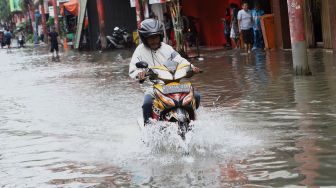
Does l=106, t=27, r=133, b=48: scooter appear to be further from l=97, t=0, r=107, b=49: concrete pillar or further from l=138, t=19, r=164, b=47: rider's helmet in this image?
l=138, t=19, r=164, b=47: rider's helmet

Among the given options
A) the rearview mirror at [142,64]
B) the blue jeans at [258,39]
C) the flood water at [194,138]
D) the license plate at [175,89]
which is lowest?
the flood water at [194,138]

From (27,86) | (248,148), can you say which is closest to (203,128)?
(248,148)

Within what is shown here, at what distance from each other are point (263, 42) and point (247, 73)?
7.70m

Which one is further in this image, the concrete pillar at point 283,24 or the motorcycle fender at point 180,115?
the concrete pillar at point 283,24

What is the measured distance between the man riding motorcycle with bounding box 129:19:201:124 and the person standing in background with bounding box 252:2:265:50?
14592 millimetres

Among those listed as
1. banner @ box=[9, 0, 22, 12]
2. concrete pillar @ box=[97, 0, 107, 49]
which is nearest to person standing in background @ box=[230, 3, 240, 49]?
concrete pillar @ box=[97, 0, 107, 49]

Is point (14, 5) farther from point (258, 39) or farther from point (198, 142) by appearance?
point (198, 142)

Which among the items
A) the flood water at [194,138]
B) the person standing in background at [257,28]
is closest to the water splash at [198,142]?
the flood water at [194,138]

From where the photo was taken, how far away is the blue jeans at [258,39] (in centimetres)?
2226

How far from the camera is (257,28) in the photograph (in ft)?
72.2

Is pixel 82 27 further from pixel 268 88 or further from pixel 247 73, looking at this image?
pixel 268 88

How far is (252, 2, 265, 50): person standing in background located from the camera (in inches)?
866

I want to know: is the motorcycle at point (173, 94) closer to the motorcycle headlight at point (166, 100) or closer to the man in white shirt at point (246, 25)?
the motorcycle headlight at point (166, 100)

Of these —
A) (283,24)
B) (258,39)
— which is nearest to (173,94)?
(283,24)
